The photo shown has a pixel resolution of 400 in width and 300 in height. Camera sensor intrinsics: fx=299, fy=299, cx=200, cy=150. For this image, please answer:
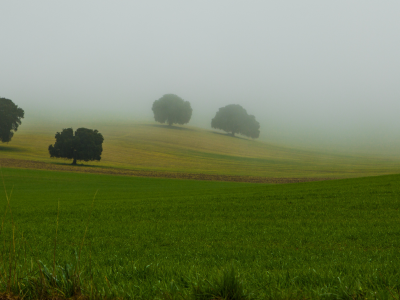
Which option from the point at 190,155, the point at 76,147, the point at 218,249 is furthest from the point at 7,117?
the point at 218,249

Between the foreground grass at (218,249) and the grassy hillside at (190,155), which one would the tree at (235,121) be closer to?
the grassy hillside at (190,155)

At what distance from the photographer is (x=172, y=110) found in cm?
14225

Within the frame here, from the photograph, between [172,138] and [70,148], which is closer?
[70,148]

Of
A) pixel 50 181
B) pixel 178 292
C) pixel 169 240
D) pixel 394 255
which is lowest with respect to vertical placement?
pixel 50 181

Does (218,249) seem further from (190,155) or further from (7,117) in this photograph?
(7,117)

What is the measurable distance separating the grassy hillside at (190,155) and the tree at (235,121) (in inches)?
540

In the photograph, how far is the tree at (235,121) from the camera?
14362 cm

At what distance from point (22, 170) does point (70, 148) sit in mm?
16813

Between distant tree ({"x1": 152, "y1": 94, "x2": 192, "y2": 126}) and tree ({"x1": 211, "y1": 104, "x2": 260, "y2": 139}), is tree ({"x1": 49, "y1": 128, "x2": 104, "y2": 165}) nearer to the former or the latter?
distant tree ({"x1": 152, "y1": 94, "x2": 192, "y2": 126})

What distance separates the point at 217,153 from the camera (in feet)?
325

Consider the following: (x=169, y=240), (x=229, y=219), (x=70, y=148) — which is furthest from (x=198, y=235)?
(x=70, y=148)

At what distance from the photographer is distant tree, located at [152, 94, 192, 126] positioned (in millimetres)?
142750

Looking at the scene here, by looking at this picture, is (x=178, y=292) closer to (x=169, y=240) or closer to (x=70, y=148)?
(x=169, y=240)

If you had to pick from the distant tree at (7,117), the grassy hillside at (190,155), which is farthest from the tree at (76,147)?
the distant tree at (7,117)
